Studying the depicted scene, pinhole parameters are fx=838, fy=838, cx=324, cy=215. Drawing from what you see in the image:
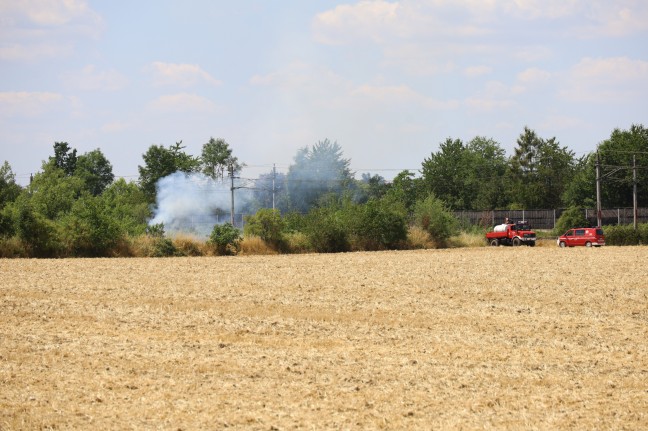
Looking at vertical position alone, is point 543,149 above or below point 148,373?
above

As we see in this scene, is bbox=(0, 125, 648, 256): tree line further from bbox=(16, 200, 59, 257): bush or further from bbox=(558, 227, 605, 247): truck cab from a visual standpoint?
bbox=(558, 227, 605, 247): truck cab

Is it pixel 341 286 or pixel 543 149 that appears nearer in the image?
pixel 341 286

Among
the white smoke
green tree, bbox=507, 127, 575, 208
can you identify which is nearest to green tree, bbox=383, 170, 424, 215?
green tree, bbox=507, 127, 575, 208

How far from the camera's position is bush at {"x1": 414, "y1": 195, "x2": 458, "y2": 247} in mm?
54125

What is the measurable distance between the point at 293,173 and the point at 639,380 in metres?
76.9

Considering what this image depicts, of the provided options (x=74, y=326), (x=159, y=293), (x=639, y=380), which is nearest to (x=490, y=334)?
(x=639, y=380)

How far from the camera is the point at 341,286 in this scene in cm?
2541

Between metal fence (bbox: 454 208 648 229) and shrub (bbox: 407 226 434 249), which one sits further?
metal fence (bbox: 454 208 648 229)

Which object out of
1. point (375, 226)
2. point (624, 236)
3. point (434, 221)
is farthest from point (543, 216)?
point (375, 226)

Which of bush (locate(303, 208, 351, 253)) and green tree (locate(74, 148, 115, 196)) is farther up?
green tree (locate(74, 148, 115, 196))

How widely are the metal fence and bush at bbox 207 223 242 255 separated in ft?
118

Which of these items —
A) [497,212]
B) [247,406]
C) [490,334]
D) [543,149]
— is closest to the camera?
[247,406]

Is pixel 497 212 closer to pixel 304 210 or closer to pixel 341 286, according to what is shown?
pixel 304 210

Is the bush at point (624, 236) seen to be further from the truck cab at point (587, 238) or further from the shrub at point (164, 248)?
the shrub at point (164, 248)
